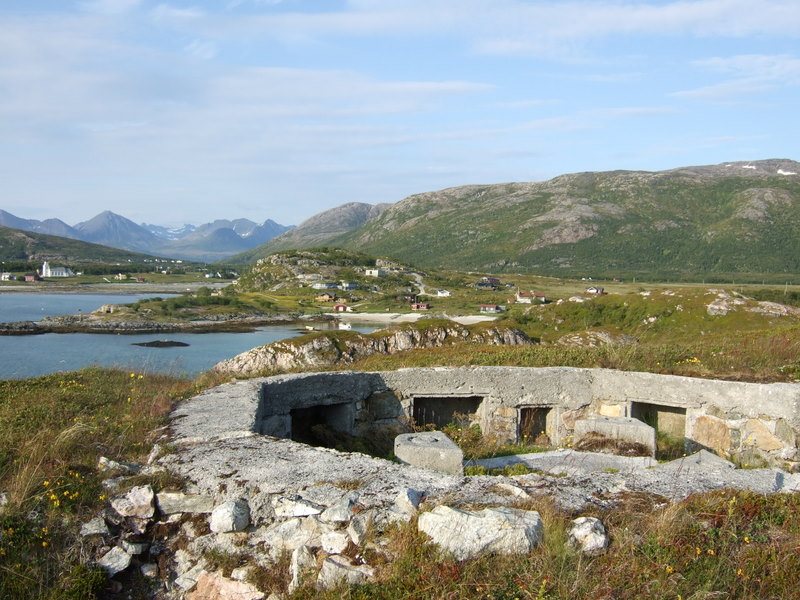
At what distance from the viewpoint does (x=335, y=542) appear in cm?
539

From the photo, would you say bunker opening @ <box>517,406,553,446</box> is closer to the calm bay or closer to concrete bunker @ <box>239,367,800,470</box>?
concrete bunker @ <box>239,367,800,470</box>

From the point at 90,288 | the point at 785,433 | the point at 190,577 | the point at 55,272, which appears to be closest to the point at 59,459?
the point at 190,577

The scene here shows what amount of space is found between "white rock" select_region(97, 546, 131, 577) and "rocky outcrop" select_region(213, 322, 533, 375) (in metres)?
15.1

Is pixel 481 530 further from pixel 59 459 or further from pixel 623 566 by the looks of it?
pixel 59 459

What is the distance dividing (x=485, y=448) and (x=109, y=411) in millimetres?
6248

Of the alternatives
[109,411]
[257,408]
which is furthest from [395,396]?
[109,411]

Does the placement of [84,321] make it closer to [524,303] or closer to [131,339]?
[131,339]

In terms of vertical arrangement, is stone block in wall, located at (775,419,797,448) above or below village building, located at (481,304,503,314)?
above

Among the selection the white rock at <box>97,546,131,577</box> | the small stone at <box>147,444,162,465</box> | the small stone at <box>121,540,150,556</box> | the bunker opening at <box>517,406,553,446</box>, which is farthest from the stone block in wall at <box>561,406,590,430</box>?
the white rock at <box>97,546,131,577</box>

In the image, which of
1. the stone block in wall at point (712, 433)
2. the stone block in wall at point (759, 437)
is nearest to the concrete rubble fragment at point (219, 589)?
the stone block in wall at point (712, 433)

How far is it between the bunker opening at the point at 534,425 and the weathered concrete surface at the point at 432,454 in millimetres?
4677

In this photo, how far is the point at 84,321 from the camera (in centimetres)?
7931

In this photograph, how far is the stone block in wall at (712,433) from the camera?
11.2 m

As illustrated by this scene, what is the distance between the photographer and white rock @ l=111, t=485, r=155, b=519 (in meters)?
6.02
